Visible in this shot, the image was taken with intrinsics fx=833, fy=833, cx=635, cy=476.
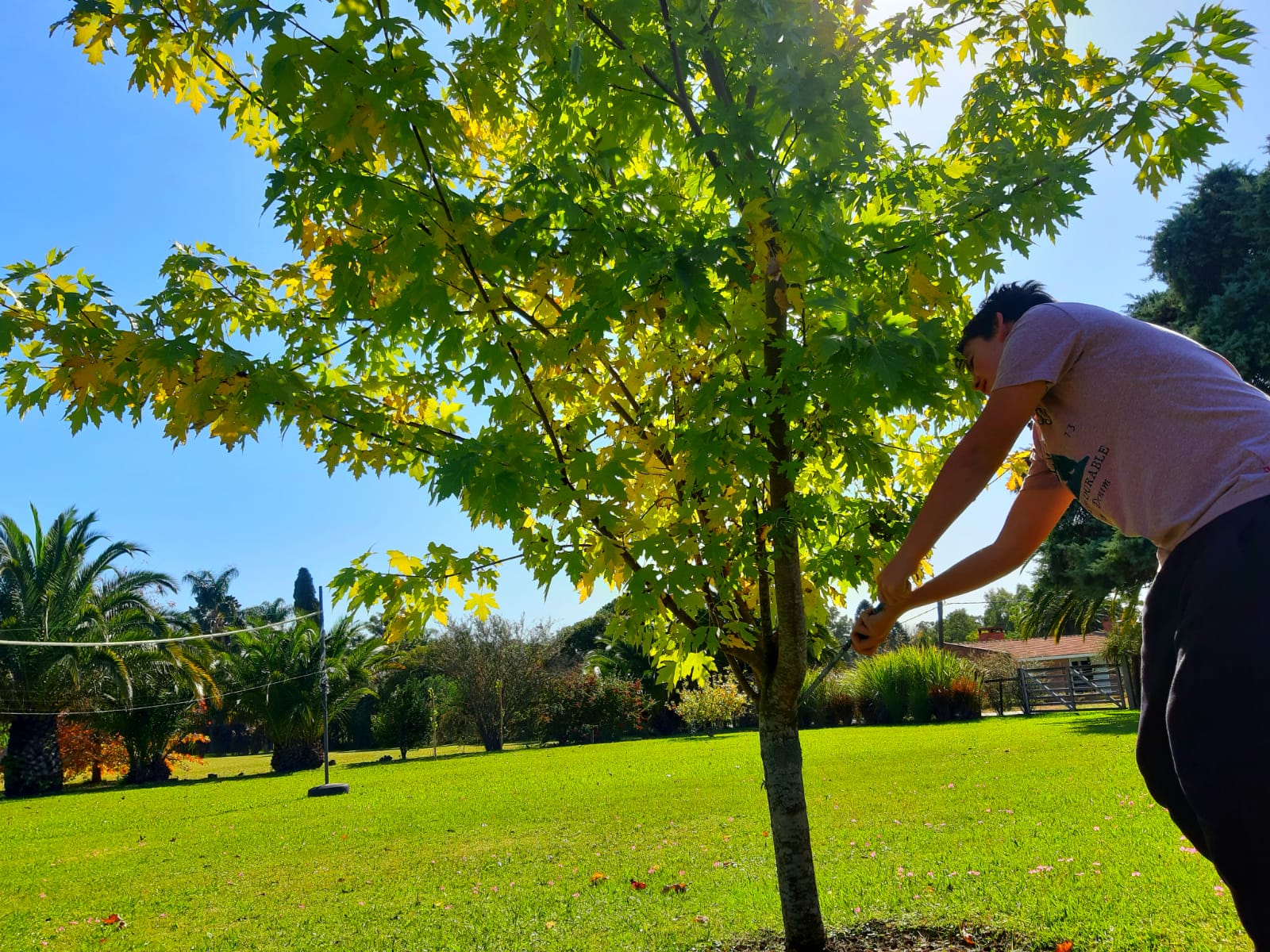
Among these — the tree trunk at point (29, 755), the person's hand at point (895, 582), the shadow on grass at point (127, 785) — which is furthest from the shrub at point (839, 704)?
the person's hand at point (895, 582)

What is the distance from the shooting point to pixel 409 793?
12.5m

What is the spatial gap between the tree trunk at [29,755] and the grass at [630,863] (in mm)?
8705

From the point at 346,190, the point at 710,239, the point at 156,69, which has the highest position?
the point at 156,69

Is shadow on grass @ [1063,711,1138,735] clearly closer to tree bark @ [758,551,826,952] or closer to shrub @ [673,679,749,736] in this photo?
shrub @ [673,679,749,736]

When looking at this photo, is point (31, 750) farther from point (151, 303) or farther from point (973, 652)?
point (973, 652)

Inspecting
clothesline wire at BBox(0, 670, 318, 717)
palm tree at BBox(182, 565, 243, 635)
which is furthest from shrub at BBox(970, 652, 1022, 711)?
palm tree at BBox(182, 565, 243, 635)

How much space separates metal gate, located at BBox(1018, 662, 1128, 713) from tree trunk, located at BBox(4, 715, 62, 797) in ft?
80.4

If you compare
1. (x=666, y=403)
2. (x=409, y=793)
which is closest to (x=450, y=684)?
(x=409, y=793)

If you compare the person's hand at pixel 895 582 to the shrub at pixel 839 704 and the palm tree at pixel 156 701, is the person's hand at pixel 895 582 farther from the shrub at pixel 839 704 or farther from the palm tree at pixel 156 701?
the shrub at pixel 839 704

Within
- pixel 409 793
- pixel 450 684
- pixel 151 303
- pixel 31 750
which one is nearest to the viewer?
pixel 151 303

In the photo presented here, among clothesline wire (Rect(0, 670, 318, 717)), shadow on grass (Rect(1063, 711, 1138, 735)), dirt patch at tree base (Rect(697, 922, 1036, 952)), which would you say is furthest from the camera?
clothesline wire (Rect(0, 670, 318, 717))

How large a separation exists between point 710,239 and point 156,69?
2601 millimetres

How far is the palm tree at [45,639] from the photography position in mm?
19188

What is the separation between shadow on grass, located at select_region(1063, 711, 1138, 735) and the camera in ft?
45.9
